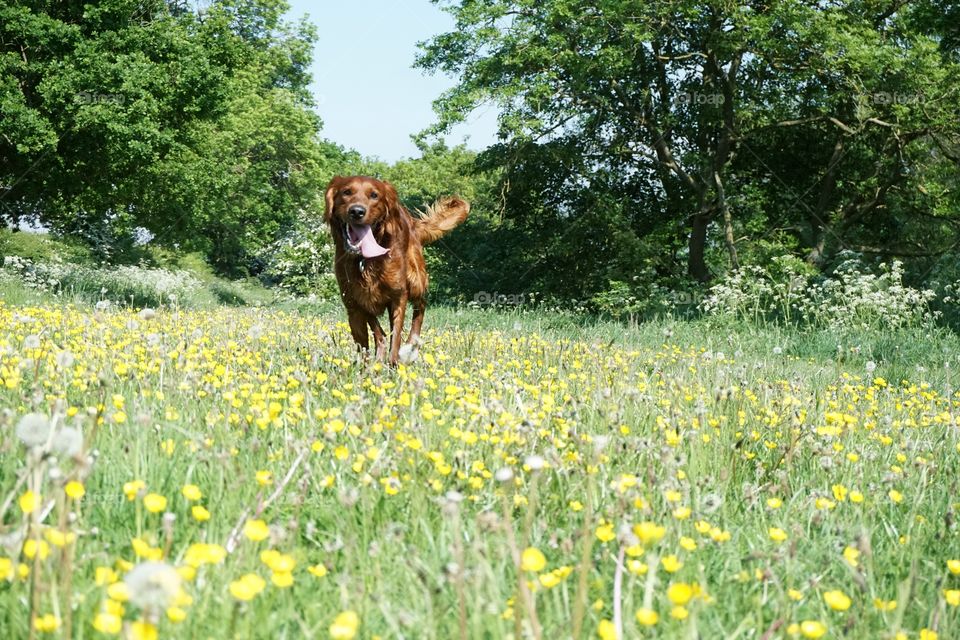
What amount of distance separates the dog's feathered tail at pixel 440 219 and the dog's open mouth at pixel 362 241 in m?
1.64

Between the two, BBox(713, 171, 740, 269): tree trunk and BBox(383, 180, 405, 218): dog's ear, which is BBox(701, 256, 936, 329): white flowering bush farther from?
BBox(383, 180, 405, 218): dog's ear

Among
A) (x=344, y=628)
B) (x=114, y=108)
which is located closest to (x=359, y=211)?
(x=344, y=628)

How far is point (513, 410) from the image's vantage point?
339 centimetres

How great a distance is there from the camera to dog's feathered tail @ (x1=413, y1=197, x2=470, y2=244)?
25.7 feet

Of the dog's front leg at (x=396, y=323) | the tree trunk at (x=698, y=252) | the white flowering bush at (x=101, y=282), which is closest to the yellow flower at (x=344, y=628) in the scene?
the dog's front leg at (x=396, y=323)

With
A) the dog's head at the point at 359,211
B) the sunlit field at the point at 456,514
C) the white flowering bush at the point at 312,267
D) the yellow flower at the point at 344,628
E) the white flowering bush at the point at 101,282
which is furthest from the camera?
the white flowering bush at the point at 312,267

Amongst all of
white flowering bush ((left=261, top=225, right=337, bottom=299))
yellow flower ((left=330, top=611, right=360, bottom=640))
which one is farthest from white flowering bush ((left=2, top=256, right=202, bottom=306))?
yellow flower ((left=330, top=611, right=360, bottom=640))

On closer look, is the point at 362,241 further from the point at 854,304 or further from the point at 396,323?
the point at 854,304

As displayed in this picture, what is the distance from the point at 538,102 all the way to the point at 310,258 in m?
12.5

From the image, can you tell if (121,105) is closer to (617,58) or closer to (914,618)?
(617,58)

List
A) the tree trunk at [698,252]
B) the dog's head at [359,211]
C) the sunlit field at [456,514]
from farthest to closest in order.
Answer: the tree trunk at [698,252] → the dog's head at [359,211] → the sunlit field at [456,514]

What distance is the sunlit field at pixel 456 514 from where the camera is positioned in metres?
1.48

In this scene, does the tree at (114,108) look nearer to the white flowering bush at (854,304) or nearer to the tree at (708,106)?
the tree at (708,106)

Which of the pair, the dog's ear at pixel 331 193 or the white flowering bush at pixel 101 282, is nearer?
the dog's ear at pixel 331 193
